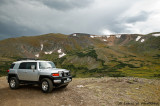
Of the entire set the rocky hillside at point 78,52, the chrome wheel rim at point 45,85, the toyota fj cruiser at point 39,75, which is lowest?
the chrome wheel rim at point 45,85

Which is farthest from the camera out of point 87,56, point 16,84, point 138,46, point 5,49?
point 138,46

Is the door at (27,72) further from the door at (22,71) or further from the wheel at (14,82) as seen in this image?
the wheel at (14,82)

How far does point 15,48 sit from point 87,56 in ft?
338

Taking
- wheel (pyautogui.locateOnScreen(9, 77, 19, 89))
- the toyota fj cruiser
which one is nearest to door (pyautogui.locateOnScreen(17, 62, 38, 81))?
the toyota fj cruiser

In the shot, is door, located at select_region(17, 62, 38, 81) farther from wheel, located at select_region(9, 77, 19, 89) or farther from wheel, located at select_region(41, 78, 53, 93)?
wheel, located at select_region(41, 78, 53, 93)

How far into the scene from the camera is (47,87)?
8227 mm

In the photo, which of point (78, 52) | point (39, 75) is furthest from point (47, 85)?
point (78, 52)

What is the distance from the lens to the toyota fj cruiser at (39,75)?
813 centimetres

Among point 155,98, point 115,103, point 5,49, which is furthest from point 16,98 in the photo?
point 5,49

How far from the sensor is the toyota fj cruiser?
8133 mm

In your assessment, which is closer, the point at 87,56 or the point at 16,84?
the point at 16,84

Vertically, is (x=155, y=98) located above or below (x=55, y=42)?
below

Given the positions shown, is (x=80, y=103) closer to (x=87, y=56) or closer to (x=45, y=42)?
(x=87, y=56)

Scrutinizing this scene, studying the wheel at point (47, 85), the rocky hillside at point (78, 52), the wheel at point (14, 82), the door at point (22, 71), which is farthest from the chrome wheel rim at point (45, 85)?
the rocky hillside at point (78, 52)
